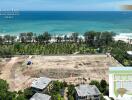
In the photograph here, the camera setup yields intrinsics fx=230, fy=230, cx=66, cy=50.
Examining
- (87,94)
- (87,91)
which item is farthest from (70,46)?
(87,94)

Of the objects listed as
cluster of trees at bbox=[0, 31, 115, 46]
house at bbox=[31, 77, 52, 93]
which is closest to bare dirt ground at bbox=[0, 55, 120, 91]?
house at bbox=[31, 77, 52, 93]

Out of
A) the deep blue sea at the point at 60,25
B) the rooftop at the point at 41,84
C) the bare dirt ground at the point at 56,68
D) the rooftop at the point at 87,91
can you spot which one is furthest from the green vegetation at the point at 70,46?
the deep blue sea at the point at 60,25

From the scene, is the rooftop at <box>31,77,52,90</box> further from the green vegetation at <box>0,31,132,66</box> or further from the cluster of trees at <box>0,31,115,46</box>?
the cluster of trees at <box>0,31,115,46</box>

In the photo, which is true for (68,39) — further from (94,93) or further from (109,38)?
(94,93)

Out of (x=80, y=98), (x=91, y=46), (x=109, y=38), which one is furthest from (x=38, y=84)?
(x=109, y=38)

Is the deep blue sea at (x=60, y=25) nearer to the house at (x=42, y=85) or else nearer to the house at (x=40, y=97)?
the house at (x=42, y=85)

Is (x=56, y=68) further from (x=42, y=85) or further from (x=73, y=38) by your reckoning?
(x=73, y=38)
